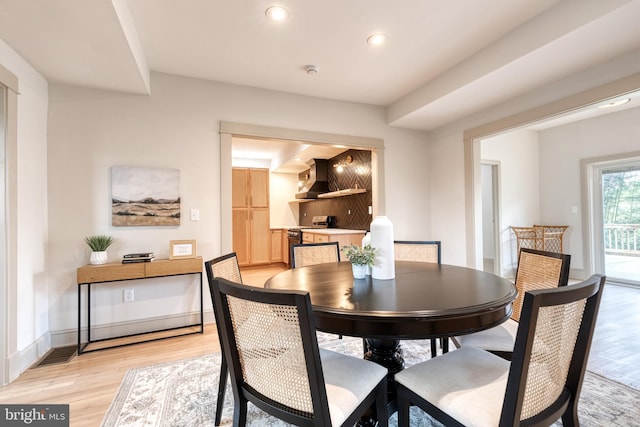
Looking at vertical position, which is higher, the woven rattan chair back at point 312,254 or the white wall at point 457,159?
the white wall at point 457,159

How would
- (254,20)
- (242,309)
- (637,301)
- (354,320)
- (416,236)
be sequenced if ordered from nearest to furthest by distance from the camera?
(242,309)
(354,320)
(254,20)
(637,301)
(416,236)

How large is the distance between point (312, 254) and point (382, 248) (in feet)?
3.25

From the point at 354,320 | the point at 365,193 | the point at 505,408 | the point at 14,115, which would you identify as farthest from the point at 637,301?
the point at 14,115

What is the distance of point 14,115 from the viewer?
216 cm

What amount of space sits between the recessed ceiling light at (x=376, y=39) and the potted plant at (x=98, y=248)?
9.59 ft

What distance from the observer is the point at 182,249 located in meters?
2.92

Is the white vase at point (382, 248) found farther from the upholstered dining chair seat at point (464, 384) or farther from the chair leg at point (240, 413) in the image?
the chair leg at point (240, 413)

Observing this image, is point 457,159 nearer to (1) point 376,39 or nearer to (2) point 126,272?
(1) point 376,39

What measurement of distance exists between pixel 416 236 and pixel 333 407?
3.56 m

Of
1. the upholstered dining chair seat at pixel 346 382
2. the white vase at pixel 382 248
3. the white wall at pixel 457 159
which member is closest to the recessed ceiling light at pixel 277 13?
the white vase at pixel 382 248

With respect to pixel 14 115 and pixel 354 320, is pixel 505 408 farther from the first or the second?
pixel 14 115

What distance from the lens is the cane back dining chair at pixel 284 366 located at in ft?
3.09

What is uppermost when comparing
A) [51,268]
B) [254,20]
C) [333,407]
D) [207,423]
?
[254,20]

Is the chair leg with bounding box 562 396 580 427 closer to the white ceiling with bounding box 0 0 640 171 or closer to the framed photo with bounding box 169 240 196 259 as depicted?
the white ceiling with bounding box 0 0 640 171
